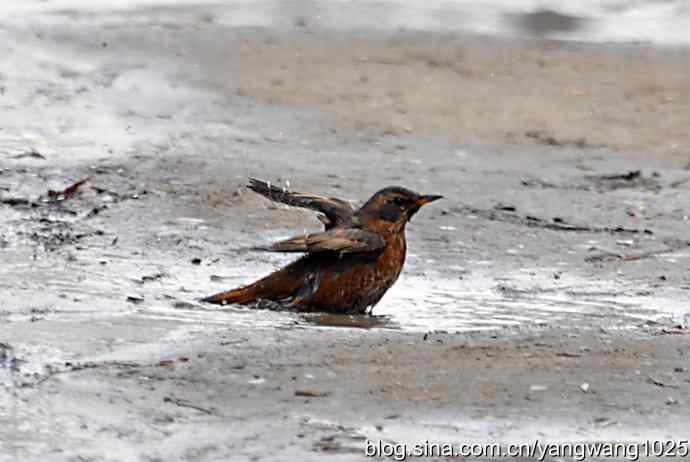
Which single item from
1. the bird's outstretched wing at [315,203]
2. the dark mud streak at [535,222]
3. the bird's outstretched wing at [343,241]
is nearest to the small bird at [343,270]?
the bird's outstretched wing at [343,241]

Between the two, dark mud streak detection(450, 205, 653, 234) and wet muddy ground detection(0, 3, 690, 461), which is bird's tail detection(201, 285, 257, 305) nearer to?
wet muddy ground detection(0, 3, 690, 461)

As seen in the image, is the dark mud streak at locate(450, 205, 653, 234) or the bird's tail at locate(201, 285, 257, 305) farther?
the dark mud streak at locate(450, 205, 653, 234)

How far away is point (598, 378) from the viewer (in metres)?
6.07

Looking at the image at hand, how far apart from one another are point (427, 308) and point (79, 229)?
230 centimetres

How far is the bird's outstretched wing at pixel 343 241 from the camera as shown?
7691mm

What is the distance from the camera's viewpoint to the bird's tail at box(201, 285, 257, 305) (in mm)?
7648

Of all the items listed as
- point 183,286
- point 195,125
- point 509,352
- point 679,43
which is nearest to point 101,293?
point 183,286

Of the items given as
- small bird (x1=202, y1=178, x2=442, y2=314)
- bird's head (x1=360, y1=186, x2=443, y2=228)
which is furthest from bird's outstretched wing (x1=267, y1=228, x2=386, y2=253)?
bird's head (x1=360, y1=186, x2=443, y2=228)

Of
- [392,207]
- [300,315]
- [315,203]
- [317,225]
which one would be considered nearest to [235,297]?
[300,315]

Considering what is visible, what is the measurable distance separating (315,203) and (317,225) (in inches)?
64.7

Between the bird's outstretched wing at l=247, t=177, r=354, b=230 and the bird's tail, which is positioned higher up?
the bird's outstretched wing at l=247, t=177, r=354, b=230

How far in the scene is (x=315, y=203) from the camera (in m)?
8.13

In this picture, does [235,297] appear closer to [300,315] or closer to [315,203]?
[300,315]

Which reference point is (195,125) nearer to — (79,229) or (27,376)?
(79,229)
